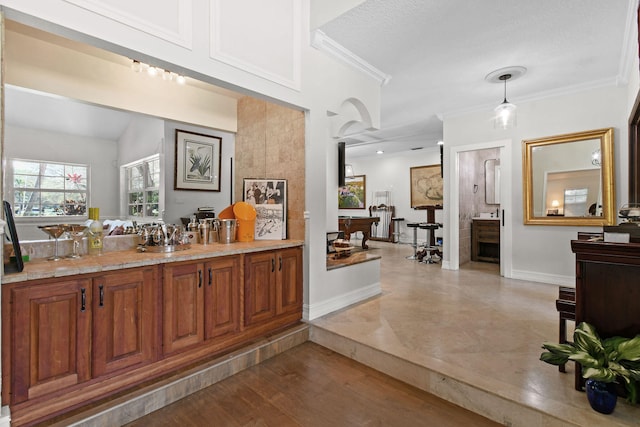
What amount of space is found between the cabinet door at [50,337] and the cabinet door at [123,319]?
5 centimetres

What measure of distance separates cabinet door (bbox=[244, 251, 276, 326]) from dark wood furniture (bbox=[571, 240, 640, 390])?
2.12 m

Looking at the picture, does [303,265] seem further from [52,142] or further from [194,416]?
[52,142]

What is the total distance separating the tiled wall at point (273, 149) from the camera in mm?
3008

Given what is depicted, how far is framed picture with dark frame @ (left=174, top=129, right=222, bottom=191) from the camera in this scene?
2.93m

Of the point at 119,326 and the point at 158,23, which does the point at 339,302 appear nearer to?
the point at 119,326

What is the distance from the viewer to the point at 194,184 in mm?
Result: 3008

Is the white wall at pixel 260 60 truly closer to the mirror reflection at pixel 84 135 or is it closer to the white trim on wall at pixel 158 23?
the white trim on wall at pixel 158 23

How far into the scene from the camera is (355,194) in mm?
10078

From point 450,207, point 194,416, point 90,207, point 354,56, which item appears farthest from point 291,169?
point 450,207

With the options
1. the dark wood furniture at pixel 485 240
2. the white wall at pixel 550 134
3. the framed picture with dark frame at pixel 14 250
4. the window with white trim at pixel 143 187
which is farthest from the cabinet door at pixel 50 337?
the dark wood furniture at pixel 485 240

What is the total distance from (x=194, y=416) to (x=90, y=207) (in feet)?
5.18

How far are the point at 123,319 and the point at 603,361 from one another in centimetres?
264

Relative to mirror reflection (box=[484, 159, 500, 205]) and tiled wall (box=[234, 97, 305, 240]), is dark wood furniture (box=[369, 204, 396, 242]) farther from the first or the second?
tiled wall (box=[234, 97, 305, 240])

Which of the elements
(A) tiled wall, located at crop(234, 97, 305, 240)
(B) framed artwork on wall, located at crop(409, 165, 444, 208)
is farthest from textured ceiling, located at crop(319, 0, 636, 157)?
(B) framed artwork on wall, located at crop(409, 165, 444, 208)
